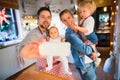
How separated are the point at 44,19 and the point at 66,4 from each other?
0.92 feet

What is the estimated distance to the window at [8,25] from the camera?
150cm

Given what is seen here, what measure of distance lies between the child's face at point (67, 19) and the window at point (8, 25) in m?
0.58

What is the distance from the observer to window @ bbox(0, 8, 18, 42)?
4.94 ft

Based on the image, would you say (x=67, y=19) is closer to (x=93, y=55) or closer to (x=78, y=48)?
(x=78, y=48)

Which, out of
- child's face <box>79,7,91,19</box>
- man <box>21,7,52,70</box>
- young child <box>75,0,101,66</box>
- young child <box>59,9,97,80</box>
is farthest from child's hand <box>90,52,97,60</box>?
man <box>21,7,52,70</box>

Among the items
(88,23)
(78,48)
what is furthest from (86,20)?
(78,48)

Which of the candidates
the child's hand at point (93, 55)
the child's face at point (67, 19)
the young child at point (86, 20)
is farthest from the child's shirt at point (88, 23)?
the child's hand at point (93, 55)

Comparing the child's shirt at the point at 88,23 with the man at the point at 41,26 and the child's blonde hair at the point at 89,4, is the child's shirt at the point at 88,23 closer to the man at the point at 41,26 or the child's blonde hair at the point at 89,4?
the child's blonde hair at the point at 89,4

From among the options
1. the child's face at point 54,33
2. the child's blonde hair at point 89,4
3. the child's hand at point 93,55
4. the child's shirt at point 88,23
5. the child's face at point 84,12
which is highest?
the child's blonde hair at point 89,4

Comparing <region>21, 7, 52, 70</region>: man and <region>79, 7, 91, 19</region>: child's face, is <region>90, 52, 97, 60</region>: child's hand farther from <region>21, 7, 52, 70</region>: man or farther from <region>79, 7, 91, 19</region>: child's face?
<region>21, 7, 52, 70</region>: man

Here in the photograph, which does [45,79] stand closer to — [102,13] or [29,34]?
[29,34]

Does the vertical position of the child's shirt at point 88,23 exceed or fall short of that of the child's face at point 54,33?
it exceeds it

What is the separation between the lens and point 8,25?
5.08ft

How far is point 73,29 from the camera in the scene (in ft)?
4.27
